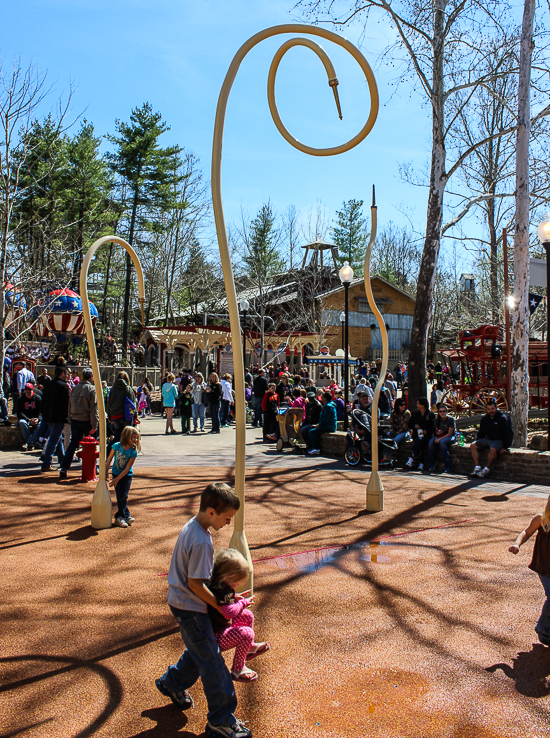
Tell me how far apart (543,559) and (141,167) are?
36101 mm

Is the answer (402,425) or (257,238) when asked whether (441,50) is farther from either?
(257,238)

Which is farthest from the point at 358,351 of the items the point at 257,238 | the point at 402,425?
the point at 402,425

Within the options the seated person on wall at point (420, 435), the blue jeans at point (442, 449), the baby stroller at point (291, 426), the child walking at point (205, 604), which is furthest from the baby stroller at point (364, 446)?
the child walking at point (205, 604)

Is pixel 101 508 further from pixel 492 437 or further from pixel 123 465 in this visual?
pixel 492 437

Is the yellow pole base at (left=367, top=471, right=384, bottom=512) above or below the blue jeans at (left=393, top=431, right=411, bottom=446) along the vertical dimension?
below

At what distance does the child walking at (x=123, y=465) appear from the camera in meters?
7.00

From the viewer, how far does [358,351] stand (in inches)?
1751

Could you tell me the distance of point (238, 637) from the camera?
3.28m

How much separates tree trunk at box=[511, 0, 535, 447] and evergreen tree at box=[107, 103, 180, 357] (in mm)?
26072

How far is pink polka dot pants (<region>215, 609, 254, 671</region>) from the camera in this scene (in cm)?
323

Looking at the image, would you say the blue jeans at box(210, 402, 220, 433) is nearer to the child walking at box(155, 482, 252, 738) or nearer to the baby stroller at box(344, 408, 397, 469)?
the baby stroller at box(344, 408, 397, 469)

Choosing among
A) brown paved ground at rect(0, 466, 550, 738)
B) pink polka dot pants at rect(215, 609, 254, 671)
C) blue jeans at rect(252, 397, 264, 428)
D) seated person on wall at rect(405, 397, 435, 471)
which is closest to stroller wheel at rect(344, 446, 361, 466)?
seated person on wall at rect(405, 397, 435, 471)

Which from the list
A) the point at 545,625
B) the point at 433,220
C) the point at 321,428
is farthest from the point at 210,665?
the point at 433,220

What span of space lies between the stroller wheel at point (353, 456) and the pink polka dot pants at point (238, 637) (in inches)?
333
